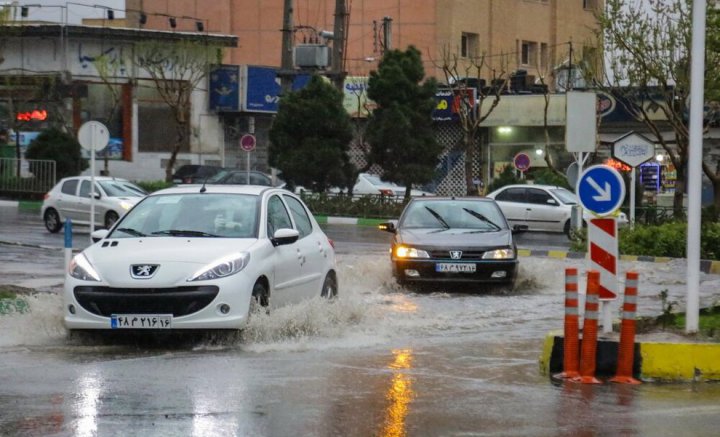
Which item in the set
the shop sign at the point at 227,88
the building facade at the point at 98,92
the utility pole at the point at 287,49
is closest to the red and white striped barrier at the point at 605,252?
the utility pole at the point at 287,49

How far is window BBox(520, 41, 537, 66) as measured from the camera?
216 feet

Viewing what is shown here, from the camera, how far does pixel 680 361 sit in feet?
34.0

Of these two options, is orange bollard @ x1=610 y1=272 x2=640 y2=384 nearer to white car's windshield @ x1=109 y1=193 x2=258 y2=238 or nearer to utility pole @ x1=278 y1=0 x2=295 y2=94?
white car's windshield @ x1=109 y1=193 x2=258 y2=238

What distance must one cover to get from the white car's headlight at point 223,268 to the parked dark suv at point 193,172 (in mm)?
39250

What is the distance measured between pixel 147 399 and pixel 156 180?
4593 cm

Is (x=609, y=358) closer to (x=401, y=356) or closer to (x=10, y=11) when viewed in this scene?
(x=401, y=356)

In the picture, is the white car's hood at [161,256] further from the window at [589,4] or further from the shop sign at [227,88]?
the window at [589,4]

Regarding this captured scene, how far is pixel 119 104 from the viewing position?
54844 mm

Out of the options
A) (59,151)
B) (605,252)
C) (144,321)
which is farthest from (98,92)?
(605,252)

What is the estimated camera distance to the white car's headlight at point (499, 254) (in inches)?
722

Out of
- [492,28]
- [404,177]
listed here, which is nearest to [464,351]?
[404,177]

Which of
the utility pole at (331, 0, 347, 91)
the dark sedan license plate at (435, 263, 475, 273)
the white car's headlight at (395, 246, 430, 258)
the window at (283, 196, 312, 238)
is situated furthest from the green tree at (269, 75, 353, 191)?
the window at (283, 196, 312, 238)

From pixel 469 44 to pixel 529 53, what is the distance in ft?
16.4

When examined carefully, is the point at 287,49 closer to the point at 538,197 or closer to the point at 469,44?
the point at 538,197
